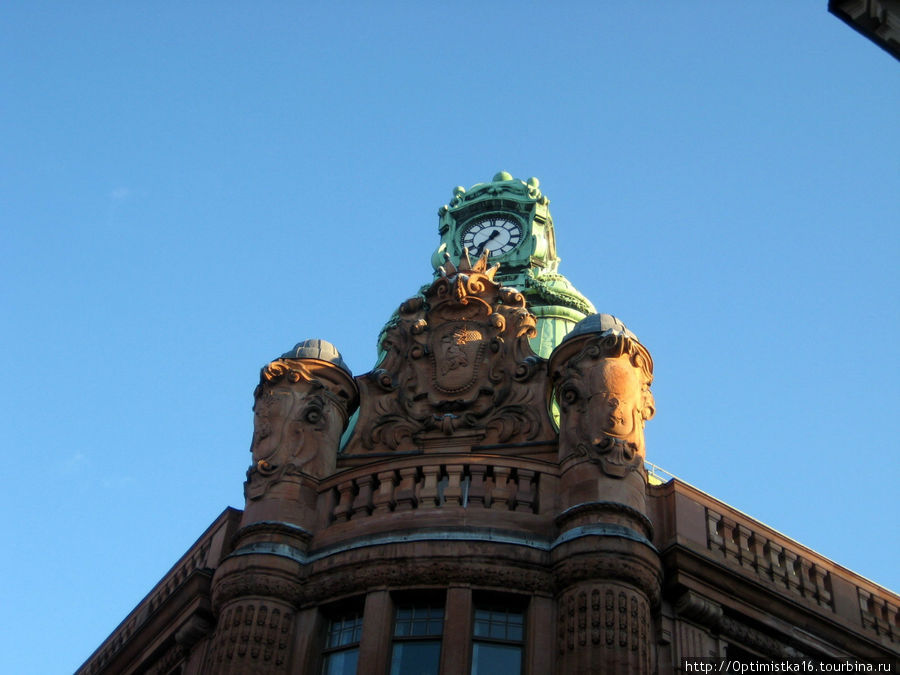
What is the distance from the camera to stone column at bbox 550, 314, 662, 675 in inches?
913

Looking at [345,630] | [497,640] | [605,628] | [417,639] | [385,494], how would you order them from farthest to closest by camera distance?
[385,494] < [345,630] < [417,639] < [497,640] < [605,628]

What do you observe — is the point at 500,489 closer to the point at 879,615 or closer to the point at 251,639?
the point at 251,639

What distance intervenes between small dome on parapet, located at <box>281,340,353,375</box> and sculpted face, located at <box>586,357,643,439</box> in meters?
5.07

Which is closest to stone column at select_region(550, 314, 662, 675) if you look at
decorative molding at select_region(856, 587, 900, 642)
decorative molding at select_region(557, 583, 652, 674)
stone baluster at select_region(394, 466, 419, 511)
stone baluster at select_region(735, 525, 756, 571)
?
decorative molding at select_region(557, 583, 652, 674)

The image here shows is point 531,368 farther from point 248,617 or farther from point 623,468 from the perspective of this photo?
point 248,617

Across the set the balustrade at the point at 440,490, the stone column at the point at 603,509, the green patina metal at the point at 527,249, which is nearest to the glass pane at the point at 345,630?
the balustrade at the point at 440,490

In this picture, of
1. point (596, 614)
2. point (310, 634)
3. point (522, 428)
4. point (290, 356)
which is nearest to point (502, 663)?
point (596, 614)

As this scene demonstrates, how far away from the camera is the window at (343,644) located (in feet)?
80.4

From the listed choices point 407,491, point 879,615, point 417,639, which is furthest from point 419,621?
point 879,615

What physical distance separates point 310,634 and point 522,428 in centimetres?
559

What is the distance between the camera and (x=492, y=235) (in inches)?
1651

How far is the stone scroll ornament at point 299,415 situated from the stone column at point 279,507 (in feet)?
0.06

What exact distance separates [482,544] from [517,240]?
18049 mm

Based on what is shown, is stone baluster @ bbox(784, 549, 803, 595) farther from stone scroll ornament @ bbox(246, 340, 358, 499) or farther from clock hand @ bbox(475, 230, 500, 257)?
clock hand @ bbox(475, 230, 500, 257)
